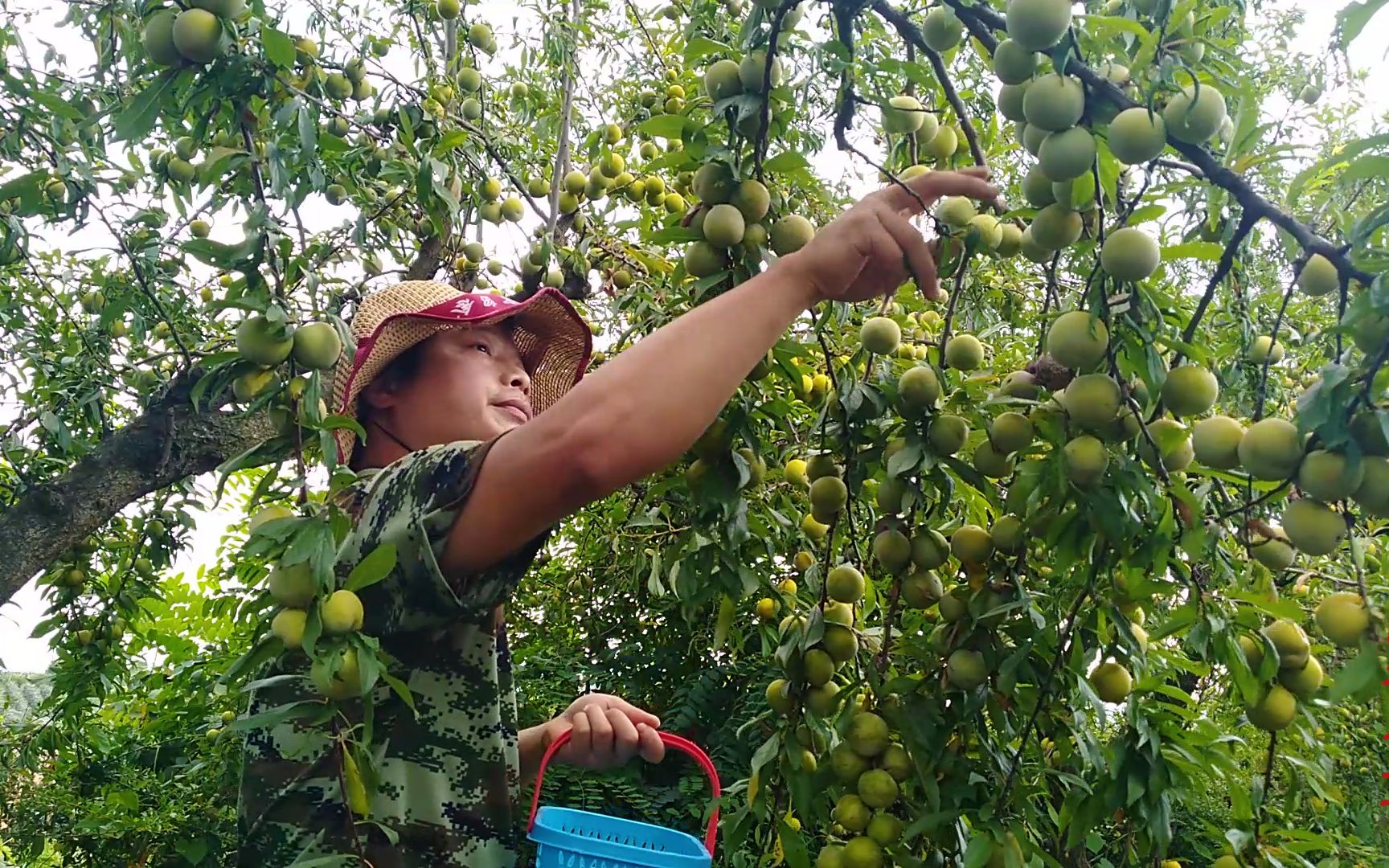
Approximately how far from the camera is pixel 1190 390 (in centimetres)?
124

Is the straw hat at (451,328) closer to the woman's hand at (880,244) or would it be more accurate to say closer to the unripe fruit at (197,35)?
the unripe fruit at (197,35)

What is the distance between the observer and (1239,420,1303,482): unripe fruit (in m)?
1.04

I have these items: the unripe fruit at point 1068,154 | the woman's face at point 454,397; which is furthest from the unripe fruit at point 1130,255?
the woman's face at point 454,397

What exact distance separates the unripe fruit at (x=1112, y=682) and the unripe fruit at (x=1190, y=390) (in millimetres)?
475

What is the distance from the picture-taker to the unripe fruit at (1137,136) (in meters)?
1.03

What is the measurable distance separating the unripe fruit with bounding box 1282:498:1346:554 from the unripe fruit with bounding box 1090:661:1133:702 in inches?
20.1

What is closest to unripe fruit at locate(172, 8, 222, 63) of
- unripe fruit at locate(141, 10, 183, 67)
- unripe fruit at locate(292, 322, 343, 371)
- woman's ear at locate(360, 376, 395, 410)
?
unripe fruit at locate(141, 10, 183, 67)

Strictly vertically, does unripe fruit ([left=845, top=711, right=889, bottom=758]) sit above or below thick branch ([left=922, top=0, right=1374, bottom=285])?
below

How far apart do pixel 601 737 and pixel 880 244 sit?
3.75 ft

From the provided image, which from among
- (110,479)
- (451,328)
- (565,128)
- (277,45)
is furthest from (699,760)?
(565,128)

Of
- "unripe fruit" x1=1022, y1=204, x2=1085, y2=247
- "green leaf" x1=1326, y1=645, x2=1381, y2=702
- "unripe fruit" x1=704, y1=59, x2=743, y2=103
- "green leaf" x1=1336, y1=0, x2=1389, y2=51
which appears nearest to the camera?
"green leaf" x1=1336, y1=0, x2=1389, y2=51

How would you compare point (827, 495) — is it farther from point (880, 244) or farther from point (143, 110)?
point (143, 110)

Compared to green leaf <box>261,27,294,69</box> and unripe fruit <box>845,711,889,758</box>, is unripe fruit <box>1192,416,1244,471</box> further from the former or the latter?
green leaf <box>261,27,294,69</box>

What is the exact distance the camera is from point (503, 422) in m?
1.90
